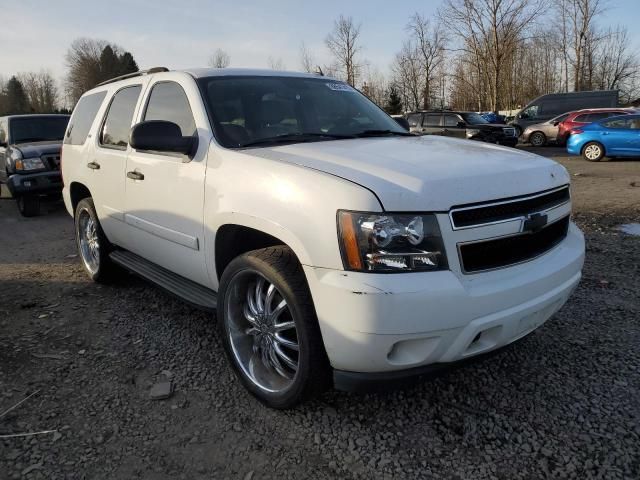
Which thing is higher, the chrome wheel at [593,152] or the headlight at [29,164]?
the headlight at [29,164]

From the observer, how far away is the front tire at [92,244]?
4699 millimetres

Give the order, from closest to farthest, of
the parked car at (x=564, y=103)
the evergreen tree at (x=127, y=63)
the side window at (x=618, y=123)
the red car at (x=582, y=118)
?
the side window at (x=618, y=123), the red car at (x=582, y=118), the parked car at (x=564, y=103), the evergreen tree at (x=127, y=63)

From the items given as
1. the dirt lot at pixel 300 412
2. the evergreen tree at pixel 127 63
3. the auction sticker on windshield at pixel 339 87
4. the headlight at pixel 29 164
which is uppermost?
the evergreen tree at pixel 127 63

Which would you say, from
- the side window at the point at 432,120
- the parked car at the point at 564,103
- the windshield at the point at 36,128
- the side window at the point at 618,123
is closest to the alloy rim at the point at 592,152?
the side window at the point at 618,123

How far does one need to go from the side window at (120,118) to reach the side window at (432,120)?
591 inches

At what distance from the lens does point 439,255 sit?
86.1 inches

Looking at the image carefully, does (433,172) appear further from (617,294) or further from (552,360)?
(617,294)

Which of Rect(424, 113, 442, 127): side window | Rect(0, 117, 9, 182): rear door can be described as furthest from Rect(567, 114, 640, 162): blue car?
Rect(0, 117, 9, 182): rear door

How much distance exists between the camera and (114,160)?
13.5 ft

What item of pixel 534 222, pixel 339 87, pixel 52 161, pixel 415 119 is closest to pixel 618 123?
pixel 415 119

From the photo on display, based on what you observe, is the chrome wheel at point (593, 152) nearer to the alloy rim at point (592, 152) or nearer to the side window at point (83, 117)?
the alloy rim at point (592, 152)

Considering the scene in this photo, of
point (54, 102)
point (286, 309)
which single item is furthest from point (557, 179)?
point (54, 102)

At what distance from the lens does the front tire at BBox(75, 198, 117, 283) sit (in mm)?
4699

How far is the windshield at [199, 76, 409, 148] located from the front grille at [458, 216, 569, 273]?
1.40 meters
